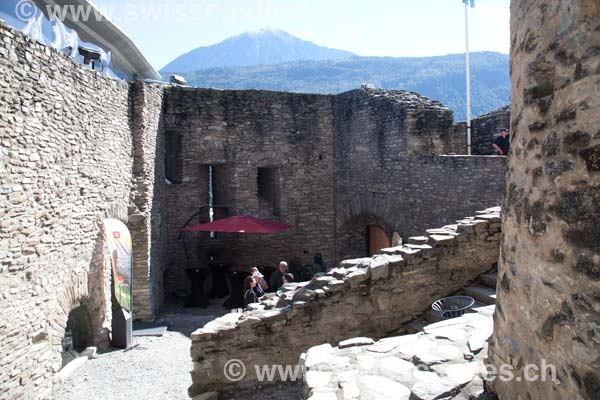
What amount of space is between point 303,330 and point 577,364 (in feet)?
13.7

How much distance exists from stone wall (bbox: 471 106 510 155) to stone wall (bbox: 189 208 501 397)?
18.4ft

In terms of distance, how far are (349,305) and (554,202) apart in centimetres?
409

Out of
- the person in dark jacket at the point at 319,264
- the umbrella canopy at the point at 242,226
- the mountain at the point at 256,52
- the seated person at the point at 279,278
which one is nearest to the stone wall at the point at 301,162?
the person in dark jacket at the point at 319,264

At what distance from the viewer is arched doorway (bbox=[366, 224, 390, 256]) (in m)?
14.6

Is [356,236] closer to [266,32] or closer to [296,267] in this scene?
[296,267]

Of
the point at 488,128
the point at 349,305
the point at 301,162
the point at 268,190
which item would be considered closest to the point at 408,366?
the point at 349,305

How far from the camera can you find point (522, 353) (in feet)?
8.63

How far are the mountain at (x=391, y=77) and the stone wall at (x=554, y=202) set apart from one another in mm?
69299

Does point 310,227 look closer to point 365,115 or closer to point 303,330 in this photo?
point 365,115

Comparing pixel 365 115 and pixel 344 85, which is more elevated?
pixel 344 85

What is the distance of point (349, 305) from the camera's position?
6.11 m

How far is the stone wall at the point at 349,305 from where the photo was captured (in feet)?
19.2

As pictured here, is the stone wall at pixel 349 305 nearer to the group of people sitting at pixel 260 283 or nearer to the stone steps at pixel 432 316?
the stone steps at pixel 432 316

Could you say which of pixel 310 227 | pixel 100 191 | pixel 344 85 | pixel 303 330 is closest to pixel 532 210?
pixel 303 330
